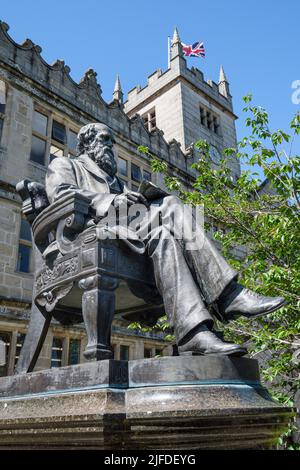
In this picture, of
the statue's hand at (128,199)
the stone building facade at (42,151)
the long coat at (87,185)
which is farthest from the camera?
the stone building facade at (42,151)

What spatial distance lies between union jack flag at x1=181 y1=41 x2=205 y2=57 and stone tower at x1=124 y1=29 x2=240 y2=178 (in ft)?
1.12

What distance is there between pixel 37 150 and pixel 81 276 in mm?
9692

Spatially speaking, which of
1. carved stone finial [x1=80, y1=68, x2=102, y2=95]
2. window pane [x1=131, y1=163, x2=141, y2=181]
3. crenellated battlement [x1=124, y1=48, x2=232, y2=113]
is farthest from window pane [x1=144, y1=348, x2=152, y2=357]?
crenellated battlement [x1=124, y1=48, x2=232, y2=113]

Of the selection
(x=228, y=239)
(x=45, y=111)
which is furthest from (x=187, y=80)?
(x=228, y=239)

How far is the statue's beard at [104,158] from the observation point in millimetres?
3646

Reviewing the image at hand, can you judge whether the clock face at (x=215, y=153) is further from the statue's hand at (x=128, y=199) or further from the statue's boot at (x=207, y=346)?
the statue's boot at (x=207, y=346)

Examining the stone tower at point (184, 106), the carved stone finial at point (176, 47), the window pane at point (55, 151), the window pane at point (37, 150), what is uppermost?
the carved stone finial at point (176, 47)

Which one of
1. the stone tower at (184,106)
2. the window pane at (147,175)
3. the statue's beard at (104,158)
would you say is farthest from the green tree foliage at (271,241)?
the stone tower at (184,106)

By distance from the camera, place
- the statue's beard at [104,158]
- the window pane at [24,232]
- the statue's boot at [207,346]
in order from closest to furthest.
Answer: the statue's boot at [207,346] → the statue's beard at [104,158] → the window pane at [24,232]

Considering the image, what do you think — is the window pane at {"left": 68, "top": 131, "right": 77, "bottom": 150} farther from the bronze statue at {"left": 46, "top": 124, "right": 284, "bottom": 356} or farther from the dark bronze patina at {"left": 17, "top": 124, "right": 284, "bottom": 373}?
the bronze statue at {"left": 46, "top": 124, "right": 284, "bottom": 356}

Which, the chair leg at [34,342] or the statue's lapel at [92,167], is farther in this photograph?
the statue's lapel at [92,167]

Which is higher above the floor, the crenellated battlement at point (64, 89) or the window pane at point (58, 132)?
the crenellated battlement at point (64, 89)

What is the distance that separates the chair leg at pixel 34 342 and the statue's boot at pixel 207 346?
1.26 m
